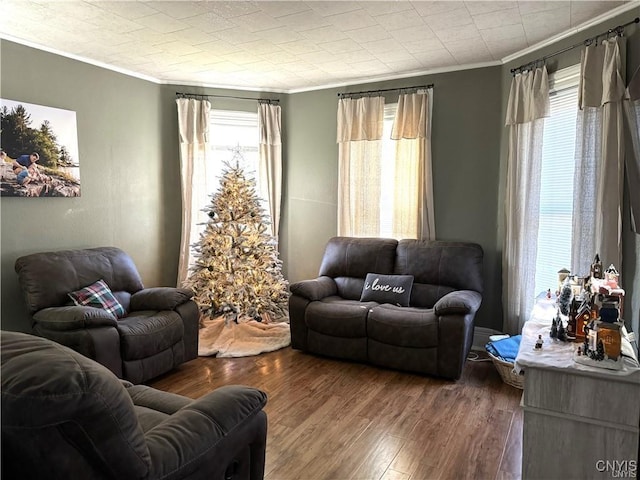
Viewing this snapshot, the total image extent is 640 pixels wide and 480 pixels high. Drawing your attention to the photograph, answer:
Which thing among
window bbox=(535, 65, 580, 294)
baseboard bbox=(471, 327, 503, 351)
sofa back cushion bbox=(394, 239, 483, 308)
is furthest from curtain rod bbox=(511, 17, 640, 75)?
baseboard bbox=(471, 327, 503, 351)

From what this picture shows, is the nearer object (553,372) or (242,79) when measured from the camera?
(553,372)

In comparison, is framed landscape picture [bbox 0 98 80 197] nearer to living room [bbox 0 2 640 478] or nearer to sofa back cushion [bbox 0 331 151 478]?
living room [bbox 0 2 640 478]

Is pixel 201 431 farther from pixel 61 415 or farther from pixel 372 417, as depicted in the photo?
pixel 372 417

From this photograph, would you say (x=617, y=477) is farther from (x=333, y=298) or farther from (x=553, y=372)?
(x=333, y=298)

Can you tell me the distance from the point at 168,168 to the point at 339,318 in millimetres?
2631

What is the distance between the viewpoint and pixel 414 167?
4609mm

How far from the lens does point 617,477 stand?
181cm

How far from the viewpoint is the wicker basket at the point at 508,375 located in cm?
338

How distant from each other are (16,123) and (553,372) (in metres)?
4.08

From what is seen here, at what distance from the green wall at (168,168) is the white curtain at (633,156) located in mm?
684

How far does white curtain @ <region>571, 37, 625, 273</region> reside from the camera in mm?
2920

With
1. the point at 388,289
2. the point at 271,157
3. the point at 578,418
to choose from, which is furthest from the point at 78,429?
the point at 271,157

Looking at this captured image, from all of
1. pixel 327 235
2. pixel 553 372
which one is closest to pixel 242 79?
pixel 327 235

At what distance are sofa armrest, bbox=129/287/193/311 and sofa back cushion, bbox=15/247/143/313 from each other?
4.2 inches
